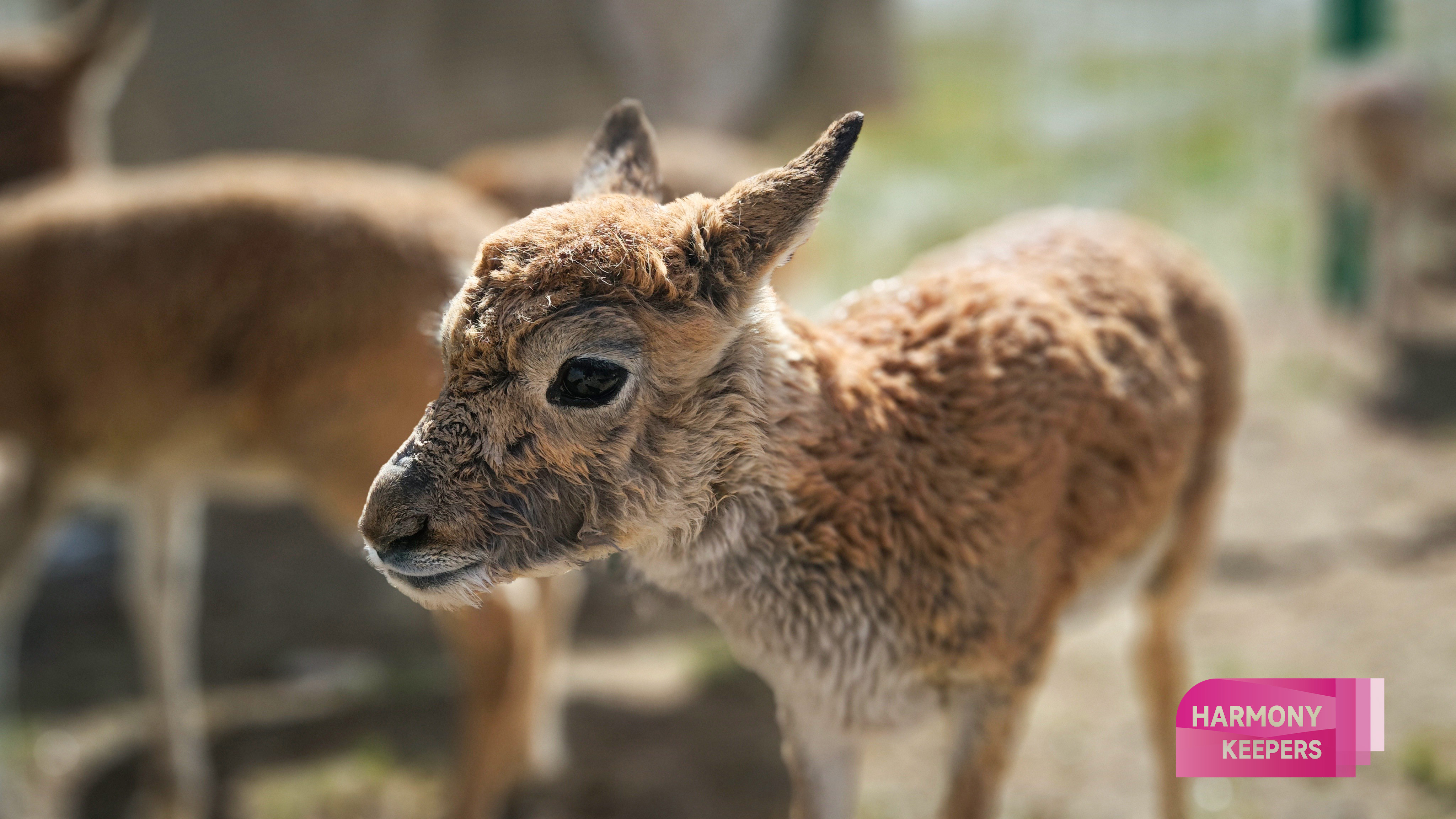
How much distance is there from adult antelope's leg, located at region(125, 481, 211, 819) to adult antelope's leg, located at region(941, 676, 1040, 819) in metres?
3.48

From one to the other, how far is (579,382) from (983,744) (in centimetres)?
146

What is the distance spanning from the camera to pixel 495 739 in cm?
432

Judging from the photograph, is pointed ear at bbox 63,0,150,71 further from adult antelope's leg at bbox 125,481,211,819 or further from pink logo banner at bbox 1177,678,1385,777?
pink logo banner at bbox 1177,678,1385,777

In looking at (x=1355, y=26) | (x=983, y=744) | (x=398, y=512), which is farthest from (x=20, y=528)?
(x=1355, y=26)

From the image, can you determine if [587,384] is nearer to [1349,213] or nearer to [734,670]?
[734,670]

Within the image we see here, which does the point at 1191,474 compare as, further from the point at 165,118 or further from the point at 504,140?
the point at 165,118

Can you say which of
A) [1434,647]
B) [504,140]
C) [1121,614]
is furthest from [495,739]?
[504,140]

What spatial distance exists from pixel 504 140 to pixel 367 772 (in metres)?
4.55

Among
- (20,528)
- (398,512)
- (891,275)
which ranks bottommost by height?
(398,512)

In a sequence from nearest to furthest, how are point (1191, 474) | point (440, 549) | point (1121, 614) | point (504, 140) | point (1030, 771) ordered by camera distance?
point (440, 549), point (1191, 474), point (1030, 771), point (1121, 614), point (504, 140)

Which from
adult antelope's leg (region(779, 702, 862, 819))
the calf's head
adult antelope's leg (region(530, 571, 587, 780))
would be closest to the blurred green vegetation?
adult antelope's leg (region(530, 571, 587, 780))

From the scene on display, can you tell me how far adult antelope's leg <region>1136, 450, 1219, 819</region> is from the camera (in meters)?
3.57

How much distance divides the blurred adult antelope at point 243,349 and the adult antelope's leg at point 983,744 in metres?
1.87

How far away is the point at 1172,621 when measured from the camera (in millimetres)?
3787
